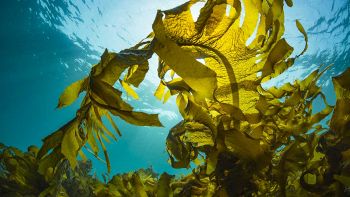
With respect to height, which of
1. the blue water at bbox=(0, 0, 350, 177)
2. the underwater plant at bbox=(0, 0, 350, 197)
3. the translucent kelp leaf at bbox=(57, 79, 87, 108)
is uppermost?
the blue water at bbox=(0, 0, 350, 177)

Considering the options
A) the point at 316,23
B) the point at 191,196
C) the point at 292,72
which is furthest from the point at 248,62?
the point at 292,72

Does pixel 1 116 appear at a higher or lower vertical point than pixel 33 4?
higher

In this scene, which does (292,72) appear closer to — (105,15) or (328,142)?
(105,15)

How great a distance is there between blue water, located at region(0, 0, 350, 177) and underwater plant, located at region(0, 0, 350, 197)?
426 inches

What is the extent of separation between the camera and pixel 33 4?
50.8ft

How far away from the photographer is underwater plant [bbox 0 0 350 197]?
78 cm

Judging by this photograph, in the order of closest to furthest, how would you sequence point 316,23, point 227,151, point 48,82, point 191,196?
point 227,151 → point 191,196 → point 316,23 → point 48,82

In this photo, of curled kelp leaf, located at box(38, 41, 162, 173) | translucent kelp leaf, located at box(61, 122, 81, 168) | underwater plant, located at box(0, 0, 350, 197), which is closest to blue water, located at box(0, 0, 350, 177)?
underwater plant, located at box(0, 0, 350, 197)

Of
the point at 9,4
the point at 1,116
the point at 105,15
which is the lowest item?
the point at 105,15

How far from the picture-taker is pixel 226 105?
0.90 metres

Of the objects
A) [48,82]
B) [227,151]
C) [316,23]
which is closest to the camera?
[227,151]

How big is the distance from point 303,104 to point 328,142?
0.93 ft

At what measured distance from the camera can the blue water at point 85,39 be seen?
12.1 metres

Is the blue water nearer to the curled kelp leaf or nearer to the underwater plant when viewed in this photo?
the underwater plant
